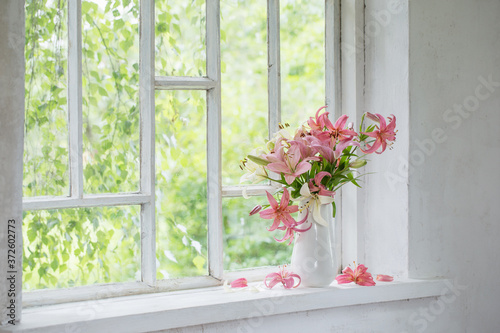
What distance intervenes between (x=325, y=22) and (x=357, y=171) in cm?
53

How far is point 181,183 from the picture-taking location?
1.69 meters

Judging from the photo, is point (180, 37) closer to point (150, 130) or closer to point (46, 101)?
point (150, 130)

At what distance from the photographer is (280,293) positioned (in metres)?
1.57

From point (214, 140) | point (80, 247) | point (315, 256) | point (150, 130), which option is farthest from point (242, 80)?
point (80, 247)

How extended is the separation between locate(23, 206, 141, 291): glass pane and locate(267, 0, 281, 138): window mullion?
54 cm

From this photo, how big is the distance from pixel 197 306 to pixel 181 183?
0.41 m

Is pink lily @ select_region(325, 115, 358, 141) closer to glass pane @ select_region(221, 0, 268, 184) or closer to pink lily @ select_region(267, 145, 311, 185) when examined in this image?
pink lily @ select_region(267, 145, 311, 185)

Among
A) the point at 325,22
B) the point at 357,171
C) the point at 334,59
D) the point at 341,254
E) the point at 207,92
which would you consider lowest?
the point at 341,254

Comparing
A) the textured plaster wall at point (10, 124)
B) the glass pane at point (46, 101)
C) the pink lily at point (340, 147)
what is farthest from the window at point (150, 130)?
the pink lily at point (340, 147)

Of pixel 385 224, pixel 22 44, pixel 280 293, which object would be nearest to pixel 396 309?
pixel 385 224

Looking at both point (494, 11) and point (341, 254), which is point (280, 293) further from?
point (494, 11)

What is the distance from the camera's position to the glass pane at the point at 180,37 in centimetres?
166

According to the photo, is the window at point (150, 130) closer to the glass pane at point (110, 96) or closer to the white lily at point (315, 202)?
the glass pane at point (110, 96)

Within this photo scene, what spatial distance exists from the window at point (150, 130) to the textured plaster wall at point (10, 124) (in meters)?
0.18
